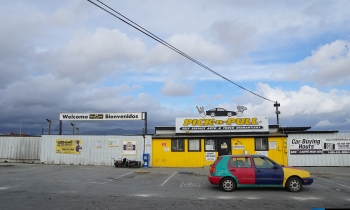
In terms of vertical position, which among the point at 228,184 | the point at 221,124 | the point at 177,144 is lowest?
the point at 228,184

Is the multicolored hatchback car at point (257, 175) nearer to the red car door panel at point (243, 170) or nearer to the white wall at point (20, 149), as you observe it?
the red car door panel at point (243, 170)

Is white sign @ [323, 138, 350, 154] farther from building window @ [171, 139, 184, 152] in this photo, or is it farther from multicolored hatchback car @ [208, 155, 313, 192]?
multicolored hatchback car @ [208, 155, 313, 192]

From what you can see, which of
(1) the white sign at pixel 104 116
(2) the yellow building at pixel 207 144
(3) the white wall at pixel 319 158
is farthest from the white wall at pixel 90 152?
(3) the white wall at pixel 319 158

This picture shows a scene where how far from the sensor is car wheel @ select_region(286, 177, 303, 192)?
11.7 m

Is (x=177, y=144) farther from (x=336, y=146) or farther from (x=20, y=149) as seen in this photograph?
(x=20, y=149)

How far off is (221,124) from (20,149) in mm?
17087

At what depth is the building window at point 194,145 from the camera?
22797mm

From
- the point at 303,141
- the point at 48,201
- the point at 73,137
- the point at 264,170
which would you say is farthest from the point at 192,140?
the point at 48,201

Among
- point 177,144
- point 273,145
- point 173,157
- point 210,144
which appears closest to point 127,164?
point 173,157

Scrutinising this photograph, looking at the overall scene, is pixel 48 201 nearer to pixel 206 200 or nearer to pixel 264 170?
pixel 206 200

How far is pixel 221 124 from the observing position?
23.2 m

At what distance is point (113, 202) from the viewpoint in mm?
9711

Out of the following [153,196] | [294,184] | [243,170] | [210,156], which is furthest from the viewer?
[210,156]

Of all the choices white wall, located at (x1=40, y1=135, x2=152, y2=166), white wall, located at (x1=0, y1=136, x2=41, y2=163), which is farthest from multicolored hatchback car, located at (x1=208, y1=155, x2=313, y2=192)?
white wall, located at (x1=0, y1=136, x2=41, y2=163)
